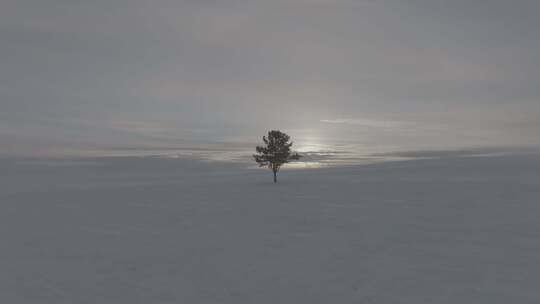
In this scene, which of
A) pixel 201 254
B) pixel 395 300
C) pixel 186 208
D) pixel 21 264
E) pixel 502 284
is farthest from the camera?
pixel 186 208

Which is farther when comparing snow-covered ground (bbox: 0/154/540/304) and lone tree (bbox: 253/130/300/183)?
lone tree (bbox: 253/130/300/183)

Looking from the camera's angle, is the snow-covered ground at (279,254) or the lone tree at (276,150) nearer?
the snow-covered ground at (279,254)

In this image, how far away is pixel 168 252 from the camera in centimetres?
1802

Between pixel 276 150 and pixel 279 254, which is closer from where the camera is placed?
pixel 279 254

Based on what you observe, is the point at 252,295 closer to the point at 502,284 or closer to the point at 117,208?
the point at 502,284

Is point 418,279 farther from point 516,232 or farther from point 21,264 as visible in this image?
point 21,264

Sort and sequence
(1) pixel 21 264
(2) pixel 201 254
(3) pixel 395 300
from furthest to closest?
(2) pixel 201 254 → (1) pixel 21 264 → (3) pixel 395 300

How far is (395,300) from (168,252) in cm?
1201

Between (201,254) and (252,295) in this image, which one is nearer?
(252,295)

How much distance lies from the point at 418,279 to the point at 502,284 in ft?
10.2

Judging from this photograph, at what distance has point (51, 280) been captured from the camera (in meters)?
14.2

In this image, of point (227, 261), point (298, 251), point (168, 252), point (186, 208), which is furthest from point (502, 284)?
point (186, 208)

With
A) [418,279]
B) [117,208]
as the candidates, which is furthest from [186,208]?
[418,279]

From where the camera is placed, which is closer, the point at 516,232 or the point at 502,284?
the point at 502,284
